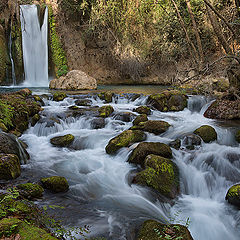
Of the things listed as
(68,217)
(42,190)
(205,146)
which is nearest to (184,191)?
(205,146)

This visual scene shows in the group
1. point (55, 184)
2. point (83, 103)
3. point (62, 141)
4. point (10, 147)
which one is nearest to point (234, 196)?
point (55, 184)

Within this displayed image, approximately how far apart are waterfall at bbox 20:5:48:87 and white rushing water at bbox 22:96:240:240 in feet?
42.2

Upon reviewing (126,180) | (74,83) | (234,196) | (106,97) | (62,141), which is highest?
(74,83)

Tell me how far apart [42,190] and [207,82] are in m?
5.80

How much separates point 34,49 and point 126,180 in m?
18.5

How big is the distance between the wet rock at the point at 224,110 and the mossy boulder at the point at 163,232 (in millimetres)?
6462

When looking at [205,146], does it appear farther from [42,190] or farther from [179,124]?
[42,190]

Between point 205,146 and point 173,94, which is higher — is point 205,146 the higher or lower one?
the lower one

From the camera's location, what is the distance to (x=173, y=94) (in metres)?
10.1

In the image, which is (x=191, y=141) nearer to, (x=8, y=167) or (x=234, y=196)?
(x=234, y=196)

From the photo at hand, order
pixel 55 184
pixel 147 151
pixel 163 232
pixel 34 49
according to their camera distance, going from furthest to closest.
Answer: pixel 34 49, pixel 147 151, pixel 55 184, pixel 163 232

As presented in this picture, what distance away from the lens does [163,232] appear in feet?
7.69


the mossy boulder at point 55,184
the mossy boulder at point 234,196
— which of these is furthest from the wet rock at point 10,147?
the mossy boulder at point 234,196

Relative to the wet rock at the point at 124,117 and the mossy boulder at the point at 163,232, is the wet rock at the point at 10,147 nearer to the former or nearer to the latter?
the mossy boulder at the point at 163,232
